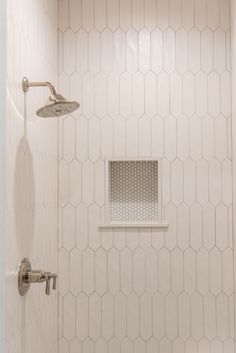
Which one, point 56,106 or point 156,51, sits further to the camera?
point 156,51

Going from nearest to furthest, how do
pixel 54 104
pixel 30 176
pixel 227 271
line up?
pixel 54 104, pixel 30 176, pixel 227 271

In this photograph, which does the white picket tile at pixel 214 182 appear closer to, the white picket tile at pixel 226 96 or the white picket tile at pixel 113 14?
the white picket tile at pixel 226 96

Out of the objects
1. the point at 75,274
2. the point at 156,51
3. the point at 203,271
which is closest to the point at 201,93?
the point at 156,51

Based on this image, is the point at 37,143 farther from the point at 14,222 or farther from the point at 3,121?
the point at 3,121

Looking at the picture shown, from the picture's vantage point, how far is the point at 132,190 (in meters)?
2.10

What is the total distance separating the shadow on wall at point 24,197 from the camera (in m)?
1.41

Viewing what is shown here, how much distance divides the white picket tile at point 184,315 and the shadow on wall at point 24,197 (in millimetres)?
858

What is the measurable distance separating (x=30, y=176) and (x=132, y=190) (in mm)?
665

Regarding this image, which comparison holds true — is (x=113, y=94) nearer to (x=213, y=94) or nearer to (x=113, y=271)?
(x=213, y=94)

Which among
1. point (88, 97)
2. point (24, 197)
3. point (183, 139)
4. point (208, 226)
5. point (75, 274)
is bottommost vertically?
point (75, 274)

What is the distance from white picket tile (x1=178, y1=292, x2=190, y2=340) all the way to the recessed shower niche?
40cm

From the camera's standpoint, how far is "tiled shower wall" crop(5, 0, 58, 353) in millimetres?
1337

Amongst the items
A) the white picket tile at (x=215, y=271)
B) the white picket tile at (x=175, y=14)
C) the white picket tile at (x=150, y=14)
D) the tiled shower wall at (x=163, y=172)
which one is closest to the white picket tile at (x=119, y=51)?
the tiled shower wall at (x=163, y=172)

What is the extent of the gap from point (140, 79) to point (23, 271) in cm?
112
